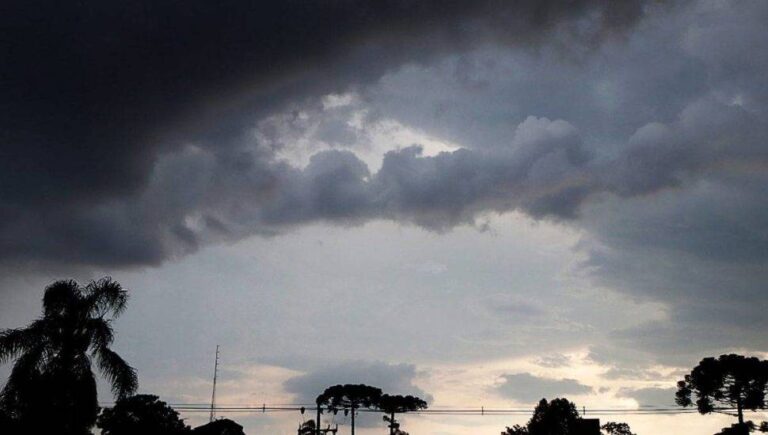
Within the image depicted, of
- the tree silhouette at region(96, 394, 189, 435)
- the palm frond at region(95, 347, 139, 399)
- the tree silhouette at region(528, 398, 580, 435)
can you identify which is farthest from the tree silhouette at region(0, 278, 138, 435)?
the tree silhouette at region(528, 398, 580, 435)

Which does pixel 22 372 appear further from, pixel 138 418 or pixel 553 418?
pixel 553 418

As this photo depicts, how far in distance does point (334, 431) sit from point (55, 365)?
55.9 metres

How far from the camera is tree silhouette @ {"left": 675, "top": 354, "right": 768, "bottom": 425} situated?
6888cm

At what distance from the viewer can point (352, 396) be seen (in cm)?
9444

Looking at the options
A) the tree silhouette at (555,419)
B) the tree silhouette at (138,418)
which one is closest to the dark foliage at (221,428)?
the tree silhouette at (138,418)

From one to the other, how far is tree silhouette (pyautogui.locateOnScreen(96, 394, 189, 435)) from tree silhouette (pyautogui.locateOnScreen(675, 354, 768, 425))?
175ft

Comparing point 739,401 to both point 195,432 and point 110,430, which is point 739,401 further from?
point 110,430

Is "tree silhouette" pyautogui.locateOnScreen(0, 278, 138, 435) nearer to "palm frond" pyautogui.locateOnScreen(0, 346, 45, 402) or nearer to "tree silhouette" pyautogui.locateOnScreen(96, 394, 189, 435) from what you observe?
"palm frond" pyautogui.locateOnScreen(0, 346, 45, 402)

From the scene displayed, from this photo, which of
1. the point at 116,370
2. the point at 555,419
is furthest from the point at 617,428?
the point at 116,370

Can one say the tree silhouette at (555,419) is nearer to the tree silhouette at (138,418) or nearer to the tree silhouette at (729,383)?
the tree silhouette at (729,383)

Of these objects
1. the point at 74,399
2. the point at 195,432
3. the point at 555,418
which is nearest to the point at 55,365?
the point at 74,399

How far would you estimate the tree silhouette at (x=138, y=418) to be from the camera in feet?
232

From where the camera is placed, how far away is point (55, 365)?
95.7 feet

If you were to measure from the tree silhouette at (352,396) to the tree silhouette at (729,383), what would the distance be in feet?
→ 133
